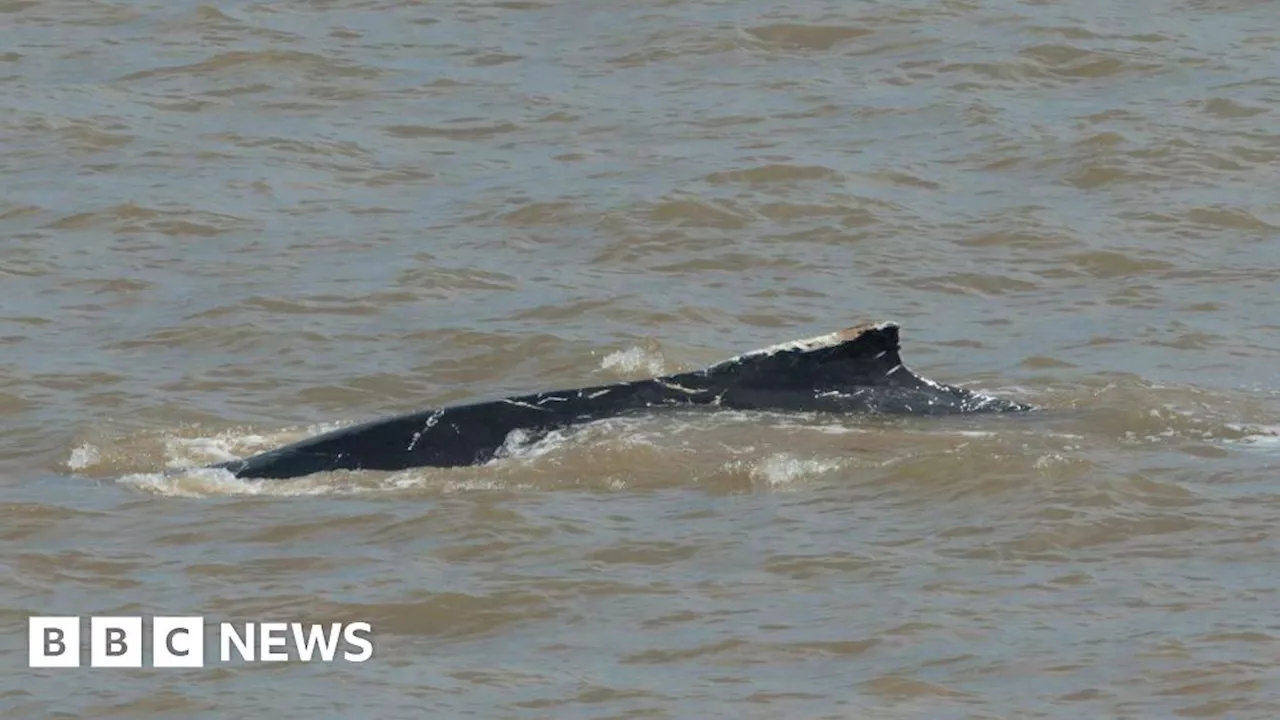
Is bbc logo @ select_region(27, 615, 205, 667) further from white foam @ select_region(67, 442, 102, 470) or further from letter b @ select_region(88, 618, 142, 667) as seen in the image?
white foam @ select_region(67, 442, 102, 470)

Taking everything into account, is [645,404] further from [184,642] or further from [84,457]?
[184,642]

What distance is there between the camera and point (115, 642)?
12781 mm

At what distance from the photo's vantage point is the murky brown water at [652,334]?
41.1 feet

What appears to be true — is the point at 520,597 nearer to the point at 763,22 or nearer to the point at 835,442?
the point at 835,442

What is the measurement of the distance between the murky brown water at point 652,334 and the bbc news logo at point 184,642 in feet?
0.47

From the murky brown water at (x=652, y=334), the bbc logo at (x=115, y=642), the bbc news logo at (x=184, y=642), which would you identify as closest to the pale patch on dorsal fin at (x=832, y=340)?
the murky brown water at (x=652, y=334)

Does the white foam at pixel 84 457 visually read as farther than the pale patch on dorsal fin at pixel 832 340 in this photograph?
Yes

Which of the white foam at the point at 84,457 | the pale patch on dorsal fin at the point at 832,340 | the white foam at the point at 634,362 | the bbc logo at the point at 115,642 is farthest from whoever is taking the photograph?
the white foam at the point at 634,362

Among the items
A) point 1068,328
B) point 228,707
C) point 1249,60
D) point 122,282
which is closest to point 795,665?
point 228,707

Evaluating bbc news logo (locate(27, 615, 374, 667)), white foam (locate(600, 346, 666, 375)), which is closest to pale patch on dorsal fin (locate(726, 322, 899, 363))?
white foam (locate(600, 346, 666, 375))

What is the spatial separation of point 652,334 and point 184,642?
7157 millimetres

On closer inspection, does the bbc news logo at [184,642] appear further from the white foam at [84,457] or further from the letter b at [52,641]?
the white foam at [84,457]

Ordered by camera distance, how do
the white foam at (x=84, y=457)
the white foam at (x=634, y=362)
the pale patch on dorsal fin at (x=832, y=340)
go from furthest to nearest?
the white foam at (x=634, y=362)
the white foam at (x=84, y=457)
the pale patch on dorsal fin at (x=832, y=340)

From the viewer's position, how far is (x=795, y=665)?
12242 mm
